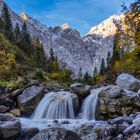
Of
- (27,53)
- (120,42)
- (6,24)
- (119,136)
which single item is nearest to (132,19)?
(120,42)

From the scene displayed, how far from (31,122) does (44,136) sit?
9896 mm

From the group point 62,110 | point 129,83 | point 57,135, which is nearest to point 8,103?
point 62,110

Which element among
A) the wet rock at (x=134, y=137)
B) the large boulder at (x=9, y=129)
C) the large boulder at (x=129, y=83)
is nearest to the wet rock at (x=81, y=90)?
the large boulder at (x=129, y=83)

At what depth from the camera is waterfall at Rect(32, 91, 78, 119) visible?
2783 cm

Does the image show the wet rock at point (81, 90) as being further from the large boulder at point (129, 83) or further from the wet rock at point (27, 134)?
the wet rock at point (27, 134)

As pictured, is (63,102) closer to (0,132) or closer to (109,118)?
(109,118)

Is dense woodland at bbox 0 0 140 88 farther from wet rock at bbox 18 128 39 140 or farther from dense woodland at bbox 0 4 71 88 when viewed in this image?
wet rock at bbox 18 128 39 140

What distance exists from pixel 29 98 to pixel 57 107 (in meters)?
2.61

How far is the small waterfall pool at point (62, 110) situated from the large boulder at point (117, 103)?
1296 mm

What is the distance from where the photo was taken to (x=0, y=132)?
19500mm

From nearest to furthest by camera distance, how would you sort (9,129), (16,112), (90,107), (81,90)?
1. (9,129)
2. (90,107)
3. (16,112)
4. (81,90)

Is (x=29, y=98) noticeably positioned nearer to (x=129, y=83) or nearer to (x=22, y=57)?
(x=129, y=83)

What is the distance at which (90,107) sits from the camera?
2759 centimetres

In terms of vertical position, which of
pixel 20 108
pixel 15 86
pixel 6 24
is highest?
pixel 6 24
